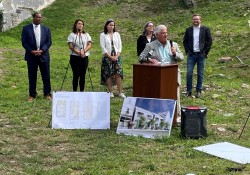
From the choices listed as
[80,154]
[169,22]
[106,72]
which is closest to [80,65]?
[106,72]

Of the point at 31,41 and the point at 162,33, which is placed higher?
the point at 162,33

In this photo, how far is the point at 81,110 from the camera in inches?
309

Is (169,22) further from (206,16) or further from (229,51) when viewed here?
(229,51)

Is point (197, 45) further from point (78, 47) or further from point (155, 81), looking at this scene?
point (155, 81)

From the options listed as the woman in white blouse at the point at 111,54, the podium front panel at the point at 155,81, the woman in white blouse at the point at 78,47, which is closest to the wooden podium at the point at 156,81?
the podium front panel at the point at 155,81

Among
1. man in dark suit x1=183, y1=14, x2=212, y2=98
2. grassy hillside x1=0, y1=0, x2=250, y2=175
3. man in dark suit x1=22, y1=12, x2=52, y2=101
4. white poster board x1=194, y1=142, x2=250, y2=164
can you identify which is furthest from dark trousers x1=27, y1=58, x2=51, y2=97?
white poster board x1=194, y1=142, x2=250, y2=164

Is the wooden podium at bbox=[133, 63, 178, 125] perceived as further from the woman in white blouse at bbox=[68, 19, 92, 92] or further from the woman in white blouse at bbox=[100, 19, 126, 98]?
the woman in white blouse at bbox=[68, 19, 92, 92]

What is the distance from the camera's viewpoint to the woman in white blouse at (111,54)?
9.61 m

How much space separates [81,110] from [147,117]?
1.13 meters

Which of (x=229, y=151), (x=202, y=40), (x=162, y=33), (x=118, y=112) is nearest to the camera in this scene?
(x=229, y=151)

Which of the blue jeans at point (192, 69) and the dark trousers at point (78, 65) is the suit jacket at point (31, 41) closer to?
the dark trousers at point (78, 65)

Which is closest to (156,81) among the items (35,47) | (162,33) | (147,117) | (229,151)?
(147,117)

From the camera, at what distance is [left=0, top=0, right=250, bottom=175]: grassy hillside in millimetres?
5945

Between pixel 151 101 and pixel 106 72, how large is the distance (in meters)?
2.77
